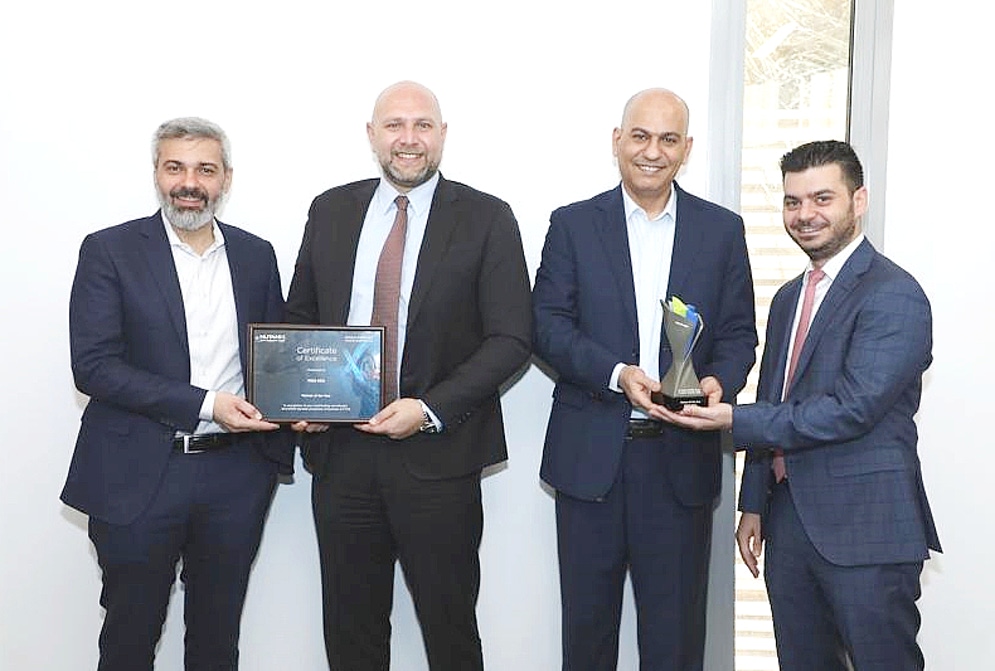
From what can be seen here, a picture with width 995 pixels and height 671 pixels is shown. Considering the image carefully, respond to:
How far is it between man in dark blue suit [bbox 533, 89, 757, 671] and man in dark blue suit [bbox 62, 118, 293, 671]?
85 centimetres

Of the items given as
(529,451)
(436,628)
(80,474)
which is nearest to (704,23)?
(529,451)

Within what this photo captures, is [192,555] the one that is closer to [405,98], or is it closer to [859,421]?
[405,98]

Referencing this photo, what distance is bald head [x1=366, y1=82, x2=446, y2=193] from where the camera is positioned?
2.89m

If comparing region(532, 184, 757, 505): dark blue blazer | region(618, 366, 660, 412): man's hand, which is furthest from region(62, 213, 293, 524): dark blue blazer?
region(618, 366, 660, 412): man's hand

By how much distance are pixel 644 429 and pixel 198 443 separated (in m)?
1.20

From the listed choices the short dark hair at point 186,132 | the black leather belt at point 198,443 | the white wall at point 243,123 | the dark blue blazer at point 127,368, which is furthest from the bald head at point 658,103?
the black leather belt at point 198,443

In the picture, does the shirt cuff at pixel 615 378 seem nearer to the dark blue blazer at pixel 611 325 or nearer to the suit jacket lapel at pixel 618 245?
the dark blue blazer at pixel 611 325

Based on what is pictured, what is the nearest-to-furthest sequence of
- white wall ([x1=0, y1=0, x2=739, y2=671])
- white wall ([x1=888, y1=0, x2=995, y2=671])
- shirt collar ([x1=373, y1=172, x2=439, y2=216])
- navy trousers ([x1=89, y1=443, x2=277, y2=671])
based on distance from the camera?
navy trousers ([x1=89, y1=443, x2=277, y2=671]) < shirt collar ([x1=373, y1=172, x2=439, y2=216]) < white wall ([x1=888, y1=0, x2=995, y2=671]) < white wall ([x1=0, y1=0, x2=739, y2=671])

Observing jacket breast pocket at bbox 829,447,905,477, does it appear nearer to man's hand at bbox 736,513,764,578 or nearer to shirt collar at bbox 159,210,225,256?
man's hand at bbox 736,513,764,578

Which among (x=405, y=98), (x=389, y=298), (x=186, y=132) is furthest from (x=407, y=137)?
(x=186, y=132)

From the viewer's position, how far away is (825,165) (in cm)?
251

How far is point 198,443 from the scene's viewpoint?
277cm

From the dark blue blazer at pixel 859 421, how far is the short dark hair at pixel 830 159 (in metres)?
0.17

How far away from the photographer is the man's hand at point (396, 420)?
106 inches
